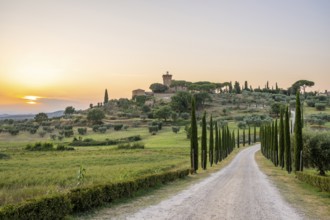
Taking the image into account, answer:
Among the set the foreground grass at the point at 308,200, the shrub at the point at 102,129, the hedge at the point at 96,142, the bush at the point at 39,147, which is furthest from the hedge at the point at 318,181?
the shrub at the point at 102,129

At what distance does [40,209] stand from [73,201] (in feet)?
8.23

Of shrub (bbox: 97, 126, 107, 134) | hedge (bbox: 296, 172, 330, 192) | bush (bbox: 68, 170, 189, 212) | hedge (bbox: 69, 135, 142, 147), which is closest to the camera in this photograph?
bush (bbox: 68, 170, 189, 212)

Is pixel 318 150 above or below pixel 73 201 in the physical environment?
below

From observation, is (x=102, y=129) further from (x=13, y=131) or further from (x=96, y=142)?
(x=96, y=142)

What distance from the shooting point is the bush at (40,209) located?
32.3ft

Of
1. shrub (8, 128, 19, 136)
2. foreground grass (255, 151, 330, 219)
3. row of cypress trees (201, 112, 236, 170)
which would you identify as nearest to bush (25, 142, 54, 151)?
row of cypress trees (201, 112, 236, 170)

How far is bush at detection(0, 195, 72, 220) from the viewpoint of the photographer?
9.85 meters

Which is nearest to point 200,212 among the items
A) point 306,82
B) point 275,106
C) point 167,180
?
point 167,180

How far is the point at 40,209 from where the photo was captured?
433 inches

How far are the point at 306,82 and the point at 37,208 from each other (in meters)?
207

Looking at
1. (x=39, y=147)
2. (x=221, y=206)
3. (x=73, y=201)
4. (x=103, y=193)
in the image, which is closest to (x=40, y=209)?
(x=73, y=201)

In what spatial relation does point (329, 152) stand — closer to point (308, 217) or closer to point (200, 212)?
point (308, 217)

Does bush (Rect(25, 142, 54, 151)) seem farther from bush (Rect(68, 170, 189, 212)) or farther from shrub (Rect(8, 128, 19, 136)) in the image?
Answer: bush (Rect(68, 170, 189, 212))

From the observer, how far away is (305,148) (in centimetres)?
3659
